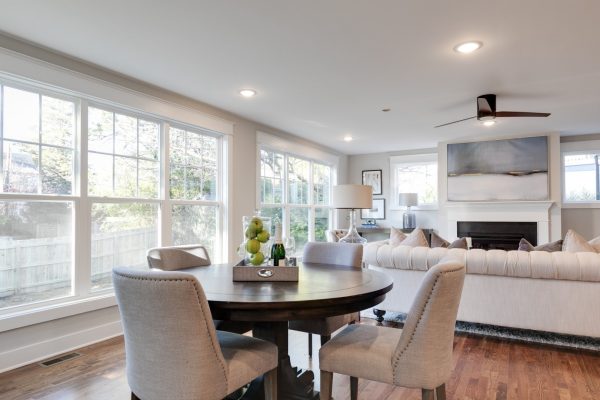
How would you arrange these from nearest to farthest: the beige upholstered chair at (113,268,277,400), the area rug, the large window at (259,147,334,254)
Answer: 1. the beige upholstered chair at (113,268,277,400)
2. the area rug
3. the large window at (259,147,334,254)

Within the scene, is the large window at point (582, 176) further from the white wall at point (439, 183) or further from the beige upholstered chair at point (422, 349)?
the beige upholstered chair at point (422, 349)

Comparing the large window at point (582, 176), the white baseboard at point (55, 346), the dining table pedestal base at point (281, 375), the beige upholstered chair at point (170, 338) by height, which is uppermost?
the large window at point (582, 176)

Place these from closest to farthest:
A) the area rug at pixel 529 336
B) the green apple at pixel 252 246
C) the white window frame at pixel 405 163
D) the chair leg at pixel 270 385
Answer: the chair leg at pixel 270 385 < the green apple at pixel 252 246 < the area rug at pixel 529 336 < the white window frame at pixel 405 163

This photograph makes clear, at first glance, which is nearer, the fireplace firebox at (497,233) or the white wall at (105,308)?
the white wall at (105,308)

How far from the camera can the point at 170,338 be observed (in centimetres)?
134

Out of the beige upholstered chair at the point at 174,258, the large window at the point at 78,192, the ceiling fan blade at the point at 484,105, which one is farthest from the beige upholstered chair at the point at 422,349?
the ceiling fan blade at the point at 484,105

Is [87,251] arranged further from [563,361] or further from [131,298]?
[563,361]

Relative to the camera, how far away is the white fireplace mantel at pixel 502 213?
588 cm

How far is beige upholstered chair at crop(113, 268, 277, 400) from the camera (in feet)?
4.28

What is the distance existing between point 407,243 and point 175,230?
241cm

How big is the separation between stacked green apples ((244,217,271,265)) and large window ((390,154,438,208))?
584cm

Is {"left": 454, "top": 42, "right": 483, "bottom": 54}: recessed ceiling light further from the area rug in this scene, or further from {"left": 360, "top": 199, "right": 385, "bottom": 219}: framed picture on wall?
{"left": 360, "top": 199, "right": 385, "bottom": 219}: framed picture on wall

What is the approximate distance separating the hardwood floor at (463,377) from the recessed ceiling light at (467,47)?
7.70 feet

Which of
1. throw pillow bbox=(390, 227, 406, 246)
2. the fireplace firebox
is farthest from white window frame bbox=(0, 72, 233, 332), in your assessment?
the fireplace firebox
